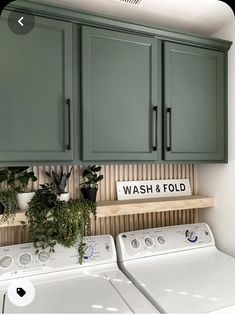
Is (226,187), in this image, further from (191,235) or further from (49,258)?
(49,258)

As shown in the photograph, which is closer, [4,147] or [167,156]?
[4,147]

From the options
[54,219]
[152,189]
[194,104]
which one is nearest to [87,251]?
[54,219]

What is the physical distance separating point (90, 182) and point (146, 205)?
41cm

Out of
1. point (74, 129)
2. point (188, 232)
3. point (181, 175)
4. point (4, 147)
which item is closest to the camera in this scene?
point (4, 147)

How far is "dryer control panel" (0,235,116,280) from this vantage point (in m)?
1.34

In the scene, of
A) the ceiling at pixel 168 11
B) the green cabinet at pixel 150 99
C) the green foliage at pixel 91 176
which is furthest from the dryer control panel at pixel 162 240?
the ceiling at pixel 168 11

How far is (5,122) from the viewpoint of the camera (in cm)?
123

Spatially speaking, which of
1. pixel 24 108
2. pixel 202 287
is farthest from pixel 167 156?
pixel 24 108

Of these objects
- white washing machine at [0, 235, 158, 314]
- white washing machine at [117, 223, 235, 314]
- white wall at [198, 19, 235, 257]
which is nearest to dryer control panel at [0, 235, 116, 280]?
white washing machine at [0, 235, 158, 314]

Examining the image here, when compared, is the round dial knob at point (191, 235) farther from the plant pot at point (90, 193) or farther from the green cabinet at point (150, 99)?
the plant pot at point (90, 193)

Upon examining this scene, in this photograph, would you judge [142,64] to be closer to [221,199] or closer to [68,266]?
[221,199]

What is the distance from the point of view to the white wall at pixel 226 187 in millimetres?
1721

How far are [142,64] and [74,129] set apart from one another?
1.98 ft

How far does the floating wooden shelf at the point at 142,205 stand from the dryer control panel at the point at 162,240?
6.8 inches
